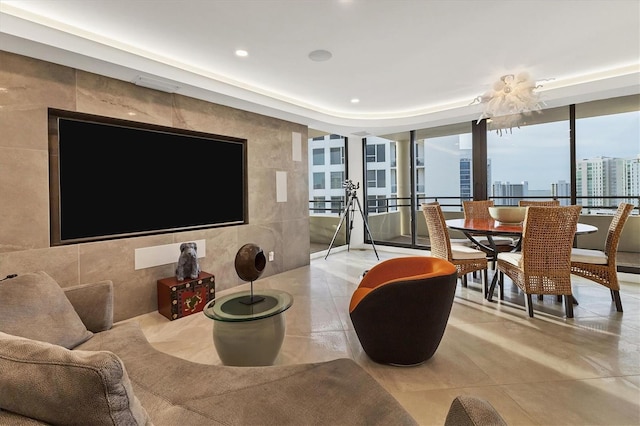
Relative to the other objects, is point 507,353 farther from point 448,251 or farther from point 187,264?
point 187,264

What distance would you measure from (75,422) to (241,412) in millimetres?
604

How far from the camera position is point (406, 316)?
6.84 feet

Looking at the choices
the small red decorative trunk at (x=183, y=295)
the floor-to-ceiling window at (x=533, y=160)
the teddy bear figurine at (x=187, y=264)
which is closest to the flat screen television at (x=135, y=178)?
the teddy bear figurine at (x=187, y=264)

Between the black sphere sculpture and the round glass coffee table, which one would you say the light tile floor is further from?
the black sphere sculpture

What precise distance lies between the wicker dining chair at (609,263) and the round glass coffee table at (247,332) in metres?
2.97

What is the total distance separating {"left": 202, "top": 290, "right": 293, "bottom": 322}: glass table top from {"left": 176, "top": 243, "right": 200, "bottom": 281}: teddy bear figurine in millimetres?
1199

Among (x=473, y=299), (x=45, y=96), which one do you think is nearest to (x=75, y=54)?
(x=45, y=96)

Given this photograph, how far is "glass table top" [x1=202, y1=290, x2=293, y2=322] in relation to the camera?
1.97 meters

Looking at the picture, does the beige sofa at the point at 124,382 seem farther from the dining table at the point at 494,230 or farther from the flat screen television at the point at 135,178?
the dining table at the point at 494,230

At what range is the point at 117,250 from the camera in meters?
3.07

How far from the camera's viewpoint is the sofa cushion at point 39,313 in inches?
58.8

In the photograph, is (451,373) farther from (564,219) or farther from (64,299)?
(64,299)

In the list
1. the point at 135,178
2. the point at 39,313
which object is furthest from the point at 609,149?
→ the point at 39,313

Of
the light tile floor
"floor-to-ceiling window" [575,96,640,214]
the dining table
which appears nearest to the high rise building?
"floor-to-ceiling window" [575,96,640,214]
